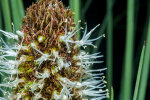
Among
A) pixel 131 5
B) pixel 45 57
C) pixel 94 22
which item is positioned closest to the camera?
pixel 45 57

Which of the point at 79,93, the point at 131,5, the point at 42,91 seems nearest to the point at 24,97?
the point at 42,91

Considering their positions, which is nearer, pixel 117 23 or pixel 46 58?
pixel 46 58

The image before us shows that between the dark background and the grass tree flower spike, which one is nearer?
the grass tree flower spike

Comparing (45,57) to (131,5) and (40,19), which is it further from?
(131,5)

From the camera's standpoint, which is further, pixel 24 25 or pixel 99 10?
pixel 99 10

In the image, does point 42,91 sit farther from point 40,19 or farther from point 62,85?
point 40,19

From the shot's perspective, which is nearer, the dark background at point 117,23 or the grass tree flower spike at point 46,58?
the grass tree flower spike at point 46,58

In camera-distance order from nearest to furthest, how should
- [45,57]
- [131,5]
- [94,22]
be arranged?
[45,57]
[131,5]
[94,22]

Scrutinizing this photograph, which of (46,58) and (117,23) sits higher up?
(117,23)

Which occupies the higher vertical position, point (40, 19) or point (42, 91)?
point (40, 19)

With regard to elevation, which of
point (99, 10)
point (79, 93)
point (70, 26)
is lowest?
point (79, 93)
